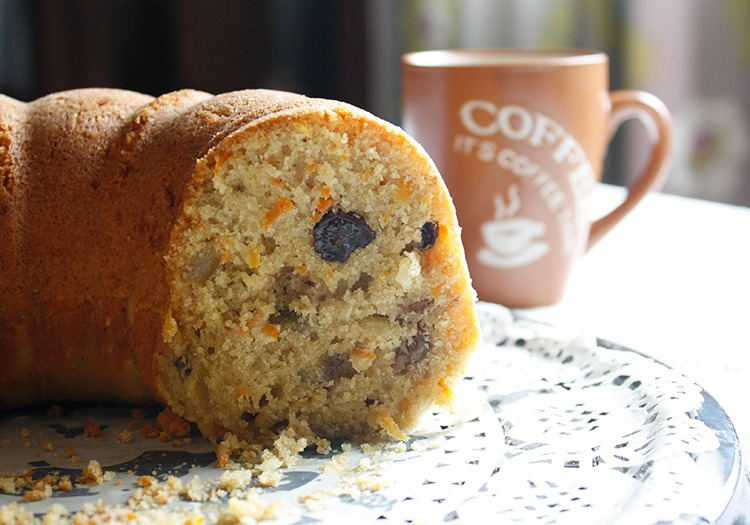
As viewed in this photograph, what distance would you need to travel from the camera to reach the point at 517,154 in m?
1.63

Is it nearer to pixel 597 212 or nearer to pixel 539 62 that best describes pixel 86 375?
pixel 539 62

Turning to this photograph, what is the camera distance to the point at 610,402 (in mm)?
1225

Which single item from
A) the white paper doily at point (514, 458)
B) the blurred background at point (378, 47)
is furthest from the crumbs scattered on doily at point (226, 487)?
the blurred background at point (378, 47)

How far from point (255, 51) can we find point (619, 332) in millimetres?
1665

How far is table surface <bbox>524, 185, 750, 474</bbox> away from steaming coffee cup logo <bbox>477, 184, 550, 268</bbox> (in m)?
0.13

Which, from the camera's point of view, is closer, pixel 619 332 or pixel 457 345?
pixel 457 345

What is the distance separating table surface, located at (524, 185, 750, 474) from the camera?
57.1 inches

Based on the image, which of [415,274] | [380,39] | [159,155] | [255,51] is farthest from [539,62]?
[380,39]

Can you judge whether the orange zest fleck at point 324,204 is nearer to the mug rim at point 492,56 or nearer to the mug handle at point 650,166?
the mug rim at point 492,56

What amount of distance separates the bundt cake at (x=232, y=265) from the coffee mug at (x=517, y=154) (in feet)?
1.63

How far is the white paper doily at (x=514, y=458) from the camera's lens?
94 cm

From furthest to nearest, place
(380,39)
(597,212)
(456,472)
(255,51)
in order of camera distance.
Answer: (380,39), (255,51), (597,212), (456,472)

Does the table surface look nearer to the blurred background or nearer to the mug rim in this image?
the mug rim

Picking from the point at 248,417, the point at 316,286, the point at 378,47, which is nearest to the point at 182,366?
the point at 248,417
